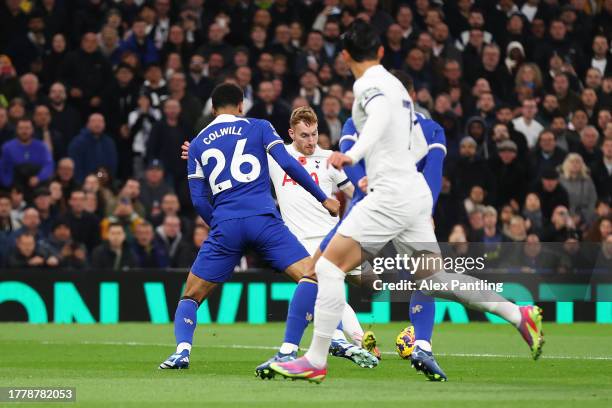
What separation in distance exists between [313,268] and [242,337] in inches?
223

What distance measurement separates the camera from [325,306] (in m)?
8.71

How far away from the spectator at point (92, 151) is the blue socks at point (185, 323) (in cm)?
863

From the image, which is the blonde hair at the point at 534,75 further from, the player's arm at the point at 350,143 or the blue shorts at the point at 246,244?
the blue shorts at the point at 246,244

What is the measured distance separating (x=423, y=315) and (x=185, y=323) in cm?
195

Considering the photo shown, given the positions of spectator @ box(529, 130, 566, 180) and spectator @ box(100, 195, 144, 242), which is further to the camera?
spectator @ box(529, 130, 566, 180)

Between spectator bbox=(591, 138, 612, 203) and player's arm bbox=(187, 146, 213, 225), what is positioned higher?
player's arm bbox=(187, 146, 213, 225)

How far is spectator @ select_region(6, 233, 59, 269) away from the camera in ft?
57.3

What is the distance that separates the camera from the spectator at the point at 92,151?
62.1 feet

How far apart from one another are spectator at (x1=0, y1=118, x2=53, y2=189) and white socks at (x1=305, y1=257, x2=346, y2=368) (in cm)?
1037

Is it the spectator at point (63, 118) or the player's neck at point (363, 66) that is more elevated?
the player's neck at point (363, 66)

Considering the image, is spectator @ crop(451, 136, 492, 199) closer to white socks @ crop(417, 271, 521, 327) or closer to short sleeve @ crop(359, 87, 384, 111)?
white socks @ crop(417, 271, 521, 327)

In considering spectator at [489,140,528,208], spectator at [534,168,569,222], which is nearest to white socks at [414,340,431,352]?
spectator at [534,168,569,222]

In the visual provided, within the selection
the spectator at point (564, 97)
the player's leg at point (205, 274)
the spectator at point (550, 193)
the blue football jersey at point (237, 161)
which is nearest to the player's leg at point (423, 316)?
the blue football jersey at point (237, 161)

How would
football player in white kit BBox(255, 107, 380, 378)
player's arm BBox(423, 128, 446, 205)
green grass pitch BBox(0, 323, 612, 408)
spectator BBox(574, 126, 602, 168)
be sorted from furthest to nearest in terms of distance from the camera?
spectator BBox(574, 126, 602, 168), football player in white kit BBox(255, 107, 380, 378), player's arm BBox(423, 128, 446, 205), green grass pitch BBox(0, 323, 612, 408)
